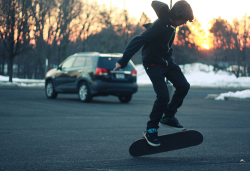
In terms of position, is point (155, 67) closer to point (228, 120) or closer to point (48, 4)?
point (228, 120)

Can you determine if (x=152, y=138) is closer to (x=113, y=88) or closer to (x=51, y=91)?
(x=113, y=88)

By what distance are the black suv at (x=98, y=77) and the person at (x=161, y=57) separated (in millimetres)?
7991

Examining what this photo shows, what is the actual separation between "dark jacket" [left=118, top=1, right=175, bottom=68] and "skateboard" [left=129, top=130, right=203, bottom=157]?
984mm

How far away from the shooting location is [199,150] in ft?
15.9

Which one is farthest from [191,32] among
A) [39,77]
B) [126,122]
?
[126,122]

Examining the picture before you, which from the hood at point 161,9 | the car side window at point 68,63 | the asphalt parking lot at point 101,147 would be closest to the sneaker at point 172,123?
the asphalt parking lot at point 101,147

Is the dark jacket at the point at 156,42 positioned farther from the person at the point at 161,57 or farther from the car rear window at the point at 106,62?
the car rear window at the point at 106,62

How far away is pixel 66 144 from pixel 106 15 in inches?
1458

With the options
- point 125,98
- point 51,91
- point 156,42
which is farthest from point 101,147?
point 51,91

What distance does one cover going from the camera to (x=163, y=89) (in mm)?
4461

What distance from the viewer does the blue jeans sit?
173 inches

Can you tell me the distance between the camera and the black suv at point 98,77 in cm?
1262

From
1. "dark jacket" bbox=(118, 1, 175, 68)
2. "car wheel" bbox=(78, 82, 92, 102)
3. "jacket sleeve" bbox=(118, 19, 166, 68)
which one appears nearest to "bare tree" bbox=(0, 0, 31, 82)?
"car wheel" bbox=(78, 82, 92, 102)

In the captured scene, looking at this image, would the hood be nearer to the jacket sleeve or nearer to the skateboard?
the jacket sleeve
